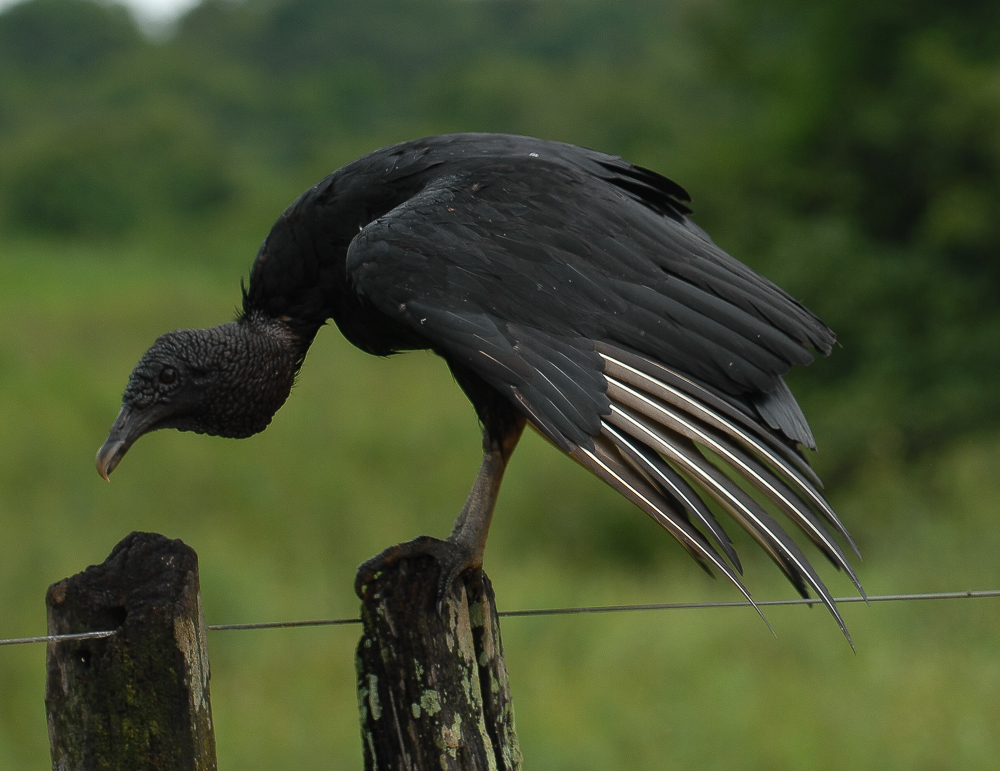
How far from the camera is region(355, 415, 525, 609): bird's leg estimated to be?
1766 mm

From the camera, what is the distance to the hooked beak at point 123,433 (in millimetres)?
2209

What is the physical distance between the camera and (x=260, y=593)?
6102 millimetres

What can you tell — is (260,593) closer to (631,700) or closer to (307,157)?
(631,700)

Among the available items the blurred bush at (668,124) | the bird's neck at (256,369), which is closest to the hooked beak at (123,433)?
the bird's neck at (256,369)

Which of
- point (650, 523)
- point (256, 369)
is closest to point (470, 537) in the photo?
point (256, 369)

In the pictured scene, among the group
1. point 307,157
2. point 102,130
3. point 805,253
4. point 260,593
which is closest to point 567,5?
point 307,157

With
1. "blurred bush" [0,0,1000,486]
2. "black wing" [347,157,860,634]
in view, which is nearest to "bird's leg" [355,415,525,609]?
"black wing" [347,157,860,634]

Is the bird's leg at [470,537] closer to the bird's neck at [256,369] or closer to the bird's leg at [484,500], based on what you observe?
the bird's leg at [484,500]

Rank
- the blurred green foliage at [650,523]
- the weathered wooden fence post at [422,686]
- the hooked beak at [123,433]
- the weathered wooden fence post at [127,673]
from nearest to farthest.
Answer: the weathered wooden fence post at [127,673], the weathered wooden fence post at [422,686], the hooked beak at [123,433], the blurred green foliage at [650,523]

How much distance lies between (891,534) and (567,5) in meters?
33.7

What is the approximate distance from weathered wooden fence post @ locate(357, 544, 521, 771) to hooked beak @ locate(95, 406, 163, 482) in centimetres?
74

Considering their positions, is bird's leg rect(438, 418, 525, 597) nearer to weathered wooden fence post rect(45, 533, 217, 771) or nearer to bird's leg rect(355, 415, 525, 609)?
bird's leg rect(355, 415, 525, 609)

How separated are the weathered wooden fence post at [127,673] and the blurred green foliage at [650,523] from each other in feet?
9.82

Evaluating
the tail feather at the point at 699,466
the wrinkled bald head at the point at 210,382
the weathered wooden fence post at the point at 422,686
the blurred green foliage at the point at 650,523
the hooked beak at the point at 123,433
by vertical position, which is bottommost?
the weathered wooden fence post at the point at 422,686
